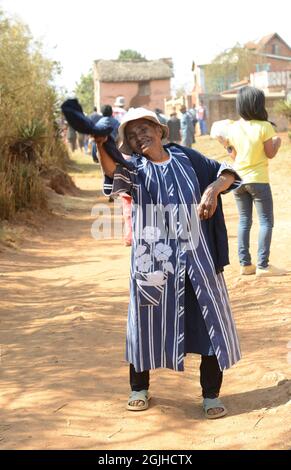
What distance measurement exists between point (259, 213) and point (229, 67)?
5470 centimetres

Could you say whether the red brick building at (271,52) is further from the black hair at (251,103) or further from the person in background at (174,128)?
the black hair at (251,103)

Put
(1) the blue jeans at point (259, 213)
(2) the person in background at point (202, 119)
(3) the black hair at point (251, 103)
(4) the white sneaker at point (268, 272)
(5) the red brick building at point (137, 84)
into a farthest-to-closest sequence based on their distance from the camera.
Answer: (5) the red brick building at point (137, 84)
(2) the person in background at point (202, 119)
(4) the white sneaker at point (268, 272)
(1) the blue jeans at point (259, 213)
(3) the black hair at point (251, 103)

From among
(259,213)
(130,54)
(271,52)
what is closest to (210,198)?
(259,213)

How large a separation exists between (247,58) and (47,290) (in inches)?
2150

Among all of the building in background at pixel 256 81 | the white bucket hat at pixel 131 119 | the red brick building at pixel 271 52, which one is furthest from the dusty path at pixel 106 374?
the red brick building at pixel 271 52

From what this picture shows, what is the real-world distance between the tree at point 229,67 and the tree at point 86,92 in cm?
1258

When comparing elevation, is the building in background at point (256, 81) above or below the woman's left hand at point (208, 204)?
above

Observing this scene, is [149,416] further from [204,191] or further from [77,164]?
[77,164]

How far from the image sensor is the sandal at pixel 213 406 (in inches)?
159

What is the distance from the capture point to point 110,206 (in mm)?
14461

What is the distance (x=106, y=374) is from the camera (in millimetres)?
4824

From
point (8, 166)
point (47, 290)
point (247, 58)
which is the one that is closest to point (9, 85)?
point (8, 166)

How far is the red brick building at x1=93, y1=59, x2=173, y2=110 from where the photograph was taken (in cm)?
5269

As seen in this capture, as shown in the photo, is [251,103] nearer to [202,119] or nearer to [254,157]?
[254,157]
